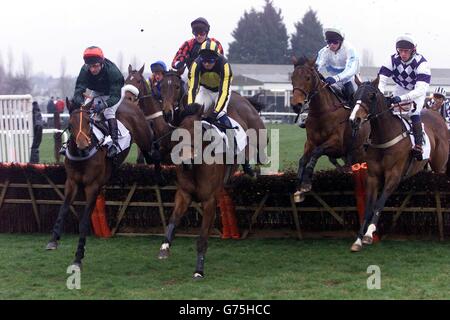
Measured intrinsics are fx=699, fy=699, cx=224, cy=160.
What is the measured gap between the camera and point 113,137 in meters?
7.98

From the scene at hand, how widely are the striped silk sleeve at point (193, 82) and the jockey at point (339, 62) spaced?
154 centimetres

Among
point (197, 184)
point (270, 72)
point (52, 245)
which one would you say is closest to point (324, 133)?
point (197, 184)

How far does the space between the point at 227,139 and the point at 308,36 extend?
48.4 m

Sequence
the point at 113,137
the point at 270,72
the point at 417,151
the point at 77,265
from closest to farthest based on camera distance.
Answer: the point at 77,265 → the point at 417,151 → the point at 113,137 → the point at 270,72

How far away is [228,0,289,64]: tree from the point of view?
188 ft

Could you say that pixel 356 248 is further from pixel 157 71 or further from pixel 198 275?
pixel 157 71

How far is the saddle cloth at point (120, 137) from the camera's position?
300 inches

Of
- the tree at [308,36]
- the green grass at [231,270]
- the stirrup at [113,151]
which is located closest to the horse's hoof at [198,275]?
the green grass at [231,270]

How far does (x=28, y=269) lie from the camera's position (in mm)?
7125

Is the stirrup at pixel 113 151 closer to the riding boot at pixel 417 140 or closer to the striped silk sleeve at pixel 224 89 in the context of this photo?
the striped silk sleeve at pixel 224 89

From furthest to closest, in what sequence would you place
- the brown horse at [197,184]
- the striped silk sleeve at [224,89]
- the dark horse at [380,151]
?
the dark horse at [380,151], the striped silk sleeve at [224,89], the brown horse at [197,184]

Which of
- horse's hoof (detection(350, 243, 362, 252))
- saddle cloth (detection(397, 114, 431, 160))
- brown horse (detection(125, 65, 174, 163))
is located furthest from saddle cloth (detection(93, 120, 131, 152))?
saddle cloth (detection(397, 114, 431, 160))

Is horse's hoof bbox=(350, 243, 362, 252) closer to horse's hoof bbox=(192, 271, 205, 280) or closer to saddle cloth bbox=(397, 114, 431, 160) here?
saddle cloth bbox=(397, 114, 431, 160)

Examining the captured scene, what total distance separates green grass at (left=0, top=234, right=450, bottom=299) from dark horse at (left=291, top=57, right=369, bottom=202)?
2.97 ft
